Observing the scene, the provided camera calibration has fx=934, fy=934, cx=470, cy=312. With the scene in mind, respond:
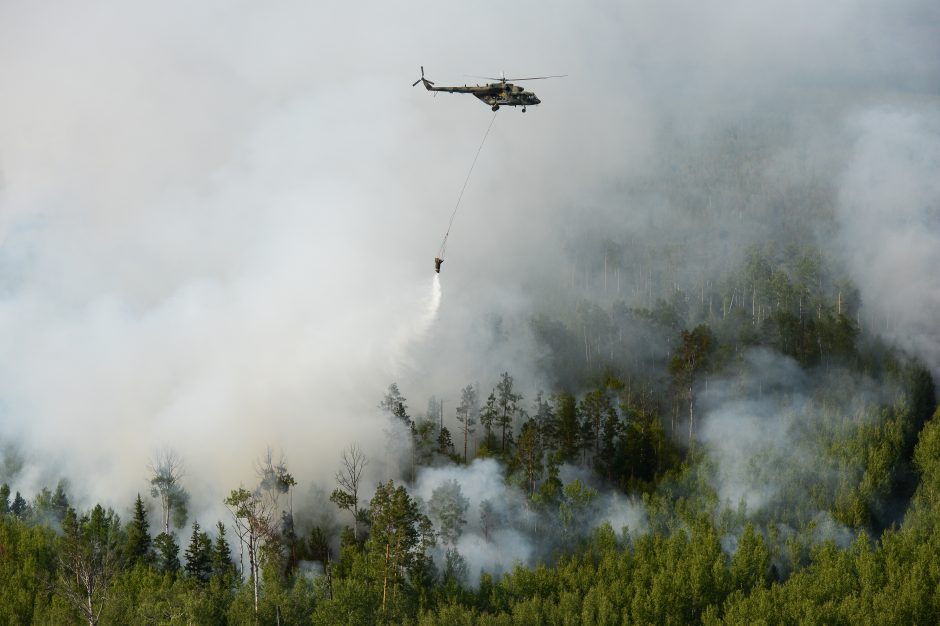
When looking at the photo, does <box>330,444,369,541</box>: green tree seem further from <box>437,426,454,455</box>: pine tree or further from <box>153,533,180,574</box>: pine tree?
<box>153,533,180,574</box>: pine tree

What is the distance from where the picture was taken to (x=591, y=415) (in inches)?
5635

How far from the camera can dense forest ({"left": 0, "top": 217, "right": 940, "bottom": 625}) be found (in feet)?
334

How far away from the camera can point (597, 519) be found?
12731 cm

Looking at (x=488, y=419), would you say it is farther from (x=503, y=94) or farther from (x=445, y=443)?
(x=503, y=94)

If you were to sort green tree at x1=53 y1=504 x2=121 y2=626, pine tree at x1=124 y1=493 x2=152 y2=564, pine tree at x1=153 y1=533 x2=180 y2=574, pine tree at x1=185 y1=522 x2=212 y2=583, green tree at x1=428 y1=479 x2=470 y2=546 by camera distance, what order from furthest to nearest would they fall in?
pine tree at x1=124 y1=493 x2=152 y2=564 → pine tree at x1=153 y1=533 x2=180 y2=574 → green tree at x1=428 y1=479 x2=470 y2=546 → pine tree at x1=185 y1=522 x2=212 y2=583 → green tree at x1=53 y1=504 x2=121 y2=626

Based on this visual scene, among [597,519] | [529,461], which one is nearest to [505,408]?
[529,461]

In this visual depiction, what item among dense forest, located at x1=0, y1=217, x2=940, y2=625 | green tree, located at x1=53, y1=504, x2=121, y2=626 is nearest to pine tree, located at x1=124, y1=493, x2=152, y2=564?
dense forest, located at x1=0, y1=217, x2=940, y2=625

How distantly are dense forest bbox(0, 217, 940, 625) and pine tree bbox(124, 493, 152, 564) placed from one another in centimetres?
35

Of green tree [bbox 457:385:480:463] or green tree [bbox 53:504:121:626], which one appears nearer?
green tree [bbox 53:504:121:626]

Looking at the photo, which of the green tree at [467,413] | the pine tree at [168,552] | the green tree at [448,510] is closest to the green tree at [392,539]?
the green tree at [448,510]

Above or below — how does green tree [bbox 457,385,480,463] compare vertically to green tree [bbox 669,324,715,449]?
below

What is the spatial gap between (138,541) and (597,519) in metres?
61.7

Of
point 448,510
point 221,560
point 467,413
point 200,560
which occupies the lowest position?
point 221,560

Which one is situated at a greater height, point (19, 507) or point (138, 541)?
point (19, 507)
